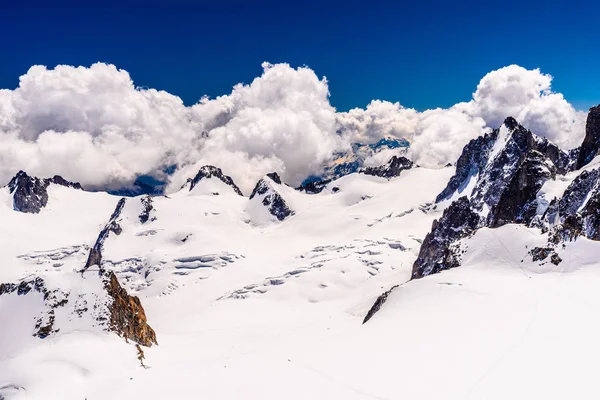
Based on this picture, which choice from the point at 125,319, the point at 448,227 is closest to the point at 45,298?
the point at 125,319

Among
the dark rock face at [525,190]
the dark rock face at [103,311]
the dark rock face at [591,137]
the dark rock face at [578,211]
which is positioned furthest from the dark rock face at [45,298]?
the dark rock face at [591,137]

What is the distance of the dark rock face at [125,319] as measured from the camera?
53.4m

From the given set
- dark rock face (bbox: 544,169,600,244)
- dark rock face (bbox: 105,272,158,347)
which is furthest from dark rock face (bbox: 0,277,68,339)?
dark rock face (bbox: 544,169,600,244)

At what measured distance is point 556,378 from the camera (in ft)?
80.5

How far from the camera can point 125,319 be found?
56344mm

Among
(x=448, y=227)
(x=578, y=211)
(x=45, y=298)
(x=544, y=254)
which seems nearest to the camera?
(x=45, y=298)

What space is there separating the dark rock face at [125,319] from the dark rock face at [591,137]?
13739cm

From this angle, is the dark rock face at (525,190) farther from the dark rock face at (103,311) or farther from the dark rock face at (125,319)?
the dark rock face at (103,311)

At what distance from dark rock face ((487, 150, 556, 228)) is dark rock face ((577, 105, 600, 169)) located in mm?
17175

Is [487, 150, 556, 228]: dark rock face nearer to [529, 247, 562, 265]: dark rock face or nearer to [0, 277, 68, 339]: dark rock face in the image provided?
[529, 247, 562, 265]: dark rock face

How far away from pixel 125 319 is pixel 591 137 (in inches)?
5762

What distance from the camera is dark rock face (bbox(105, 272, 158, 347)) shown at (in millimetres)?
53375

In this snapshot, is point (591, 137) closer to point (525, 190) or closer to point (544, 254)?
point (525, 190)

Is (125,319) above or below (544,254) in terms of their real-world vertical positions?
below
